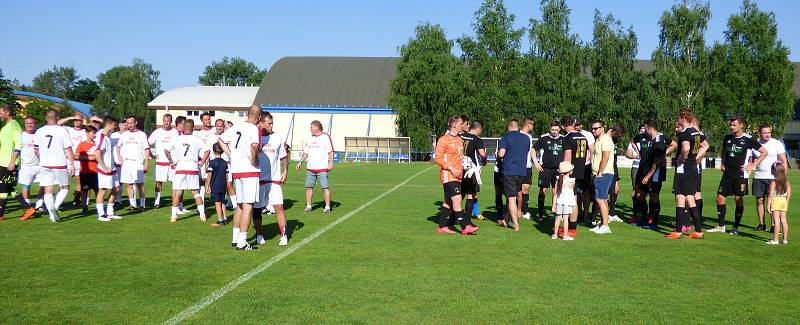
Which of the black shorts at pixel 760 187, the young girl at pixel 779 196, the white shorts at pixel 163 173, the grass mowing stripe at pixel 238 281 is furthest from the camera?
the white shorts at pixel 163 173

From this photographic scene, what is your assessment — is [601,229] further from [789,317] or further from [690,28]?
[690,28]

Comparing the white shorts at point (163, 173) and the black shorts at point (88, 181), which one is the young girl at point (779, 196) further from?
the black shorts at point (88, 181)

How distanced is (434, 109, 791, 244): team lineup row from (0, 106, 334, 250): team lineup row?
2.77 metres

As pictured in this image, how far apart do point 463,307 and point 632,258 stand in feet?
12.1

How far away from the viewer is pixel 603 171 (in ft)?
35.2

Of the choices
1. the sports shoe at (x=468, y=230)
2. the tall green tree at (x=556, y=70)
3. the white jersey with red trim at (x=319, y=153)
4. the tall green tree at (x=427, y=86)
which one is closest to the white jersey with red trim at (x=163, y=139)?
the white jersey with red trim at (x=319, y=153)

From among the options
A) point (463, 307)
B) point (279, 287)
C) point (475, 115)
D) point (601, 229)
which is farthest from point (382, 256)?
point (475, 115)

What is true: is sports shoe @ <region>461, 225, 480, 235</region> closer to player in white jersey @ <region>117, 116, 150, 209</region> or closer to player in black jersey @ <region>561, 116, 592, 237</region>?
player in black jersey @ <region>561, 116, 592, 237</region>

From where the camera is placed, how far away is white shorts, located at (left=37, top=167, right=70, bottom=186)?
1129cm

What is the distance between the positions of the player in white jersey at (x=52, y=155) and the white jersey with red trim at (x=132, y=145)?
153 centimetres

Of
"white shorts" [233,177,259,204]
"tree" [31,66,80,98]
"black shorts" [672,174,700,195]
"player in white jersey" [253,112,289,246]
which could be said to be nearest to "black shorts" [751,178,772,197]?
"black shorts" [672,174,700,195]

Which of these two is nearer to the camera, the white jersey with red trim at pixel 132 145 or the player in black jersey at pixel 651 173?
the player in black jersey at pixel 651 173

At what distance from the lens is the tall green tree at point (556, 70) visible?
50219 millimetres

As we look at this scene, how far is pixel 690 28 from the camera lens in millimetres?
49594
